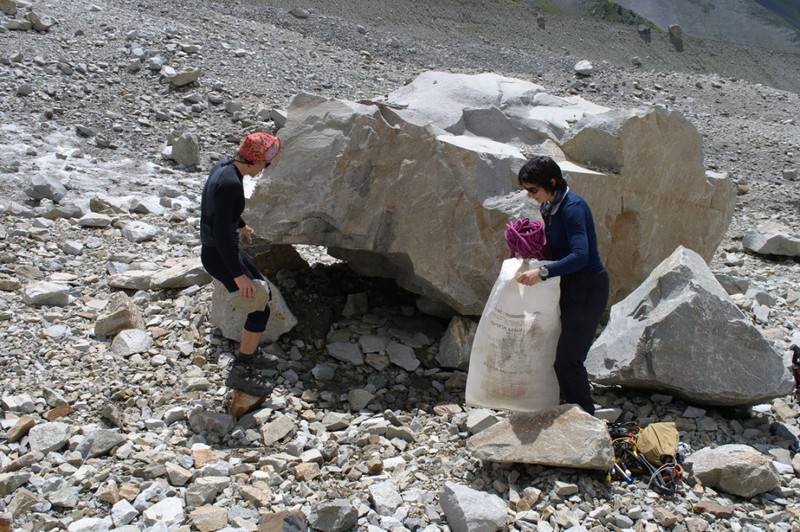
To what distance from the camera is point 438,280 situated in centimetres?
650

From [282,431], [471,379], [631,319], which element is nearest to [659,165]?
[631,319]

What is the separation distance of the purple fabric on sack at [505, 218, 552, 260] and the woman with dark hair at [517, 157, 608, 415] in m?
0.05

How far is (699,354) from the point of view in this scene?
17.7 ft

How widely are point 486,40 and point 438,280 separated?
28107mm

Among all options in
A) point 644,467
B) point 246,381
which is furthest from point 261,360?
point 644,467

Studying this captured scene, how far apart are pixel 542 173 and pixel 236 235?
210 centimetres

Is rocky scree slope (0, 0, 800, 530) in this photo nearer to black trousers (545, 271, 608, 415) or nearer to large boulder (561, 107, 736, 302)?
black trousers (545, 271, 608, 415)

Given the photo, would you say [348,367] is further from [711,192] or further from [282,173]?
[711,192]

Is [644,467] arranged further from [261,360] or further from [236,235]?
[236,235]

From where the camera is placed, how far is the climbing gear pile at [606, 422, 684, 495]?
460 cm

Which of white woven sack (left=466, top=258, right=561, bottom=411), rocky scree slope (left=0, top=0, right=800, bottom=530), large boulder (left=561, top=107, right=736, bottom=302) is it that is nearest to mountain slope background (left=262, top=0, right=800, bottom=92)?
rocky scree slope (left=0, top=0, right=800, bottom=530)

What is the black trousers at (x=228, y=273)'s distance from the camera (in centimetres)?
548

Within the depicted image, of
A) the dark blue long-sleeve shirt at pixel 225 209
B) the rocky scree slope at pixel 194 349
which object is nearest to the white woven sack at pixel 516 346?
the rocky scree slope at pixel 194 349

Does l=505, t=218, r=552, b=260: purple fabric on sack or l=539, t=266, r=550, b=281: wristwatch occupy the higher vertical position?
l=505, t=218, r=552, b=260: purple fabric on sack
